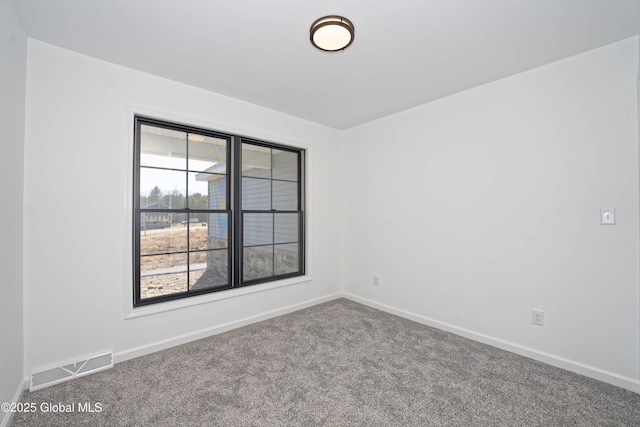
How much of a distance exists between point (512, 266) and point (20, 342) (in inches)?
160

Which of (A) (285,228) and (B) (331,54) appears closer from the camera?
(B) (331,54)

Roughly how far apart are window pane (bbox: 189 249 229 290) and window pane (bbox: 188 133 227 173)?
95cm

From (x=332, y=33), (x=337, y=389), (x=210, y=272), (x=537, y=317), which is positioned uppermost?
(x=332, y=33)

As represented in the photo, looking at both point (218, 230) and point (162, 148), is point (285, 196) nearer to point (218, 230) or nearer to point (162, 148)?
point (218, 230)

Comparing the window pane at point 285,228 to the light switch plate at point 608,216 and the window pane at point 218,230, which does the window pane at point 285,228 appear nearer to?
the window pane at point 218,230

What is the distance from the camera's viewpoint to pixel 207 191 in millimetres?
3139

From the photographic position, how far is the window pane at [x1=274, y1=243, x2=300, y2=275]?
379cm

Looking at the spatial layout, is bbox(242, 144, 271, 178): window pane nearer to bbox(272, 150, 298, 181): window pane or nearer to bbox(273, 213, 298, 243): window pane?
bbox(272, 150, 298, 181): window pane

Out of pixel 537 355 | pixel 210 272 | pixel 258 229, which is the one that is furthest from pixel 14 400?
pixel 537 355

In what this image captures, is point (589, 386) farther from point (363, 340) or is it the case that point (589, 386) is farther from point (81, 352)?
point (81, 352)

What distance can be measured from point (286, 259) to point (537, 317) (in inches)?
110

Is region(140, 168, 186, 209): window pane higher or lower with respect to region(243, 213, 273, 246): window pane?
higher

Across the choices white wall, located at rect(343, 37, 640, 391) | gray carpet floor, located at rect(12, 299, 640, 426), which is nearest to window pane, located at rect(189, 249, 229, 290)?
gray carpet floor, located at rect(12, 299, 640, 426)

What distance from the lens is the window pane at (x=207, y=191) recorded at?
3031 millimetres
